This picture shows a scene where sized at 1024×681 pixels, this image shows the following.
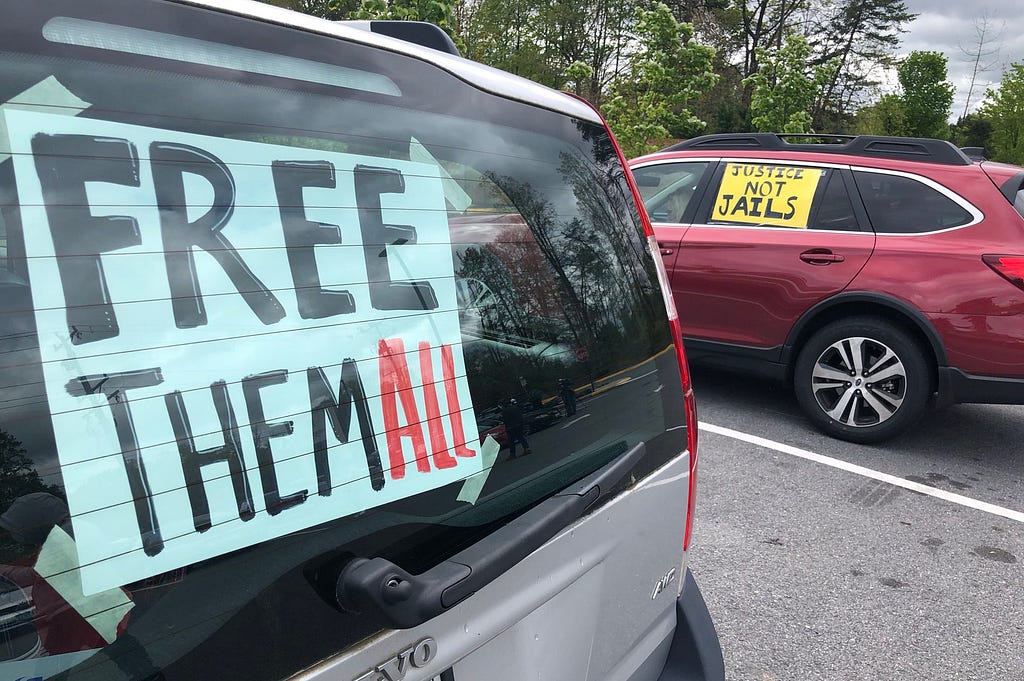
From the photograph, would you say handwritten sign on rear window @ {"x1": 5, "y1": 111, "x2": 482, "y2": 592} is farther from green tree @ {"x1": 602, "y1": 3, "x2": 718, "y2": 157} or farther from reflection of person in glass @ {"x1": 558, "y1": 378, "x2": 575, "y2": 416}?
green tree @ {"x1": 602, "y1": 3, "x2": 718, "y2": 157}

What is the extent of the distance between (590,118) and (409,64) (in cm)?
50

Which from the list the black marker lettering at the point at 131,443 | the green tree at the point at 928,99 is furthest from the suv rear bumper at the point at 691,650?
the green tree at the point at 928,99

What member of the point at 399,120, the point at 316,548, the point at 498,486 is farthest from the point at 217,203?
the point at 498,486

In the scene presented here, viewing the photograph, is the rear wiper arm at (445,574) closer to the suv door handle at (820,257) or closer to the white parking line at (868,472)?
the white parking line at (868,472)

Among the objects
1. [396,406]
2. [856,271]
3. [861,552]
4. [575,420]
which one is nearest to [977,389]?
[856,271]

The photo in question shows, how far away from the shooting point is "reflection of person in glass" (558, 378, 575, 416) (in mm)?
1362

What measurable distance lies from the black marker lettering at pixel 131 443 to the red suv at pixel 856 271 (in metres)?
4.45

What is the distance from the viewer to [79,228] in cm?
85

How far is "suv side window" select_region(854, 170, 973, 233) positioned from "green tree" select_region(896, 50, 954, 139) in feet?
126

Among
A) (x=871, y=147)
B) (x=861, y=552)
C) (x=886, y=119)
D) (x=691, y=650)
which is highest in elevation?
(x=886, y=119)

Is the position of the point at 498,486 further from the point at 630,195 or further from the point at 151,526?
the point at 630,195

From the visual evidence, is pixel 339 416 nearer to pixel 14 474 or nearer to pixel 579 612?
pixel 14 474

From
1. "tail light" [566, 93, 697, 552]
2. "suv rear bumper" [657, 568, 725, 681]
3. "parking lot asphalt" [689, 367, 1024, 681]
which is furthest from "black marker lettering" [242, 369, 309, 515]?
"parking lot asphalt" [689, 367, 1024, 681]

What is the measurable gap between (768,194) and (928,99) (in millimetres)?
39483
